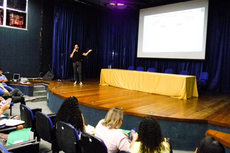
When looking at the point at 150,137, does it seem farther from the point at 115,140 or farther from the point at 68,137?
the point at 68,137

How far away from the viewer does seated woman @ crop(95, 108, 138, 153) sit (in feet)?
5.87

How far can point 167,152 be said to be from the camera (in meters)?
1.55

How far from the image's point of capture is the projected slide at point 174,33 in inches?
257

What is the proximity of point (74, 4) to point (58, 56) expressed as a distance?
8.06 feet

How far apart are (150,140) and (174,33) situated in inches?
247

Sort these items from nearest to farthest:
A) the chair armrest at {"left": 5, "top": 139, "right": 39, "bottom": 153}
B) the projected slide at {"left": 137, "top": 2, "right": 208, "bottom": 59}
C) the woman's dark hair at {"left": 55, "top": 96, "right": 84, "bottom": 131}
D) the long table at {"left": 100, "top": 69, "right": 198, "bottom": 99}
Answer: the chair armrest at {"left": 5, "top": 139, "right": 39, "bottom": 153}, the woman's dark hair at {"left": 55, "top": 96, "right": 84, "bottom": 131}, the long table at {"left": 100, "top": 69, "right": 198, "bottom": 99}, the projected slide at {"left": 137, "top": 2, "right": 208, "bottom": 59}

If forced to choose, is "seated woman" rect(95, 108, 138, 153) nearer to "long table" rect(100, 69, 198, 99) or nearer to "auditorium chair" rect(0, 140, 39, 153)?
"auditorium chair" rect(0, 140, 39, 153)

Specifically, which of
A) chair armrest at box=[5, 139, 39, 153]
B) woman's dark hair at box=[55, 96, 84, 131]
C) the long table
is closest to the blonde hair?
woman's dark hair at box=[55, 96, 84, 131]

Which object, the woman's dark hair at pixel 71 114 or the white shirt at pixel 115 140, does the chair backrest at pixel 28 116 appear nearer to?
the woman's dark hair at pixel 71 114

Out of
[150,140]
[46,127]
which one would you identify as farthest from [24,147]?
[150,140]

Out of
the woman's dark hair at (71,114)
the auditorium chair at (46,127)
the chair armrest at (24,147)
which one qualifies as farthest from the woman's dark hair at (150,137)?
the auditorium chair at (46,127)

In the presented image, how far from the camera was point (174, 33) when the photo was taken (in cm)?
712

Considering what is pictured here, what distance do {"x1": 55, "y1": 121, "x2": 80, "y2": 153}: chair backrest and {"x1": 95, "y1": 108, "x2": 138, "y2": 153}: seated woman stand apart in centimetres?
23

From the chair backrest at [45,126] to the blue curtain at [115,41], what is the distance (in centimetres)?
594
